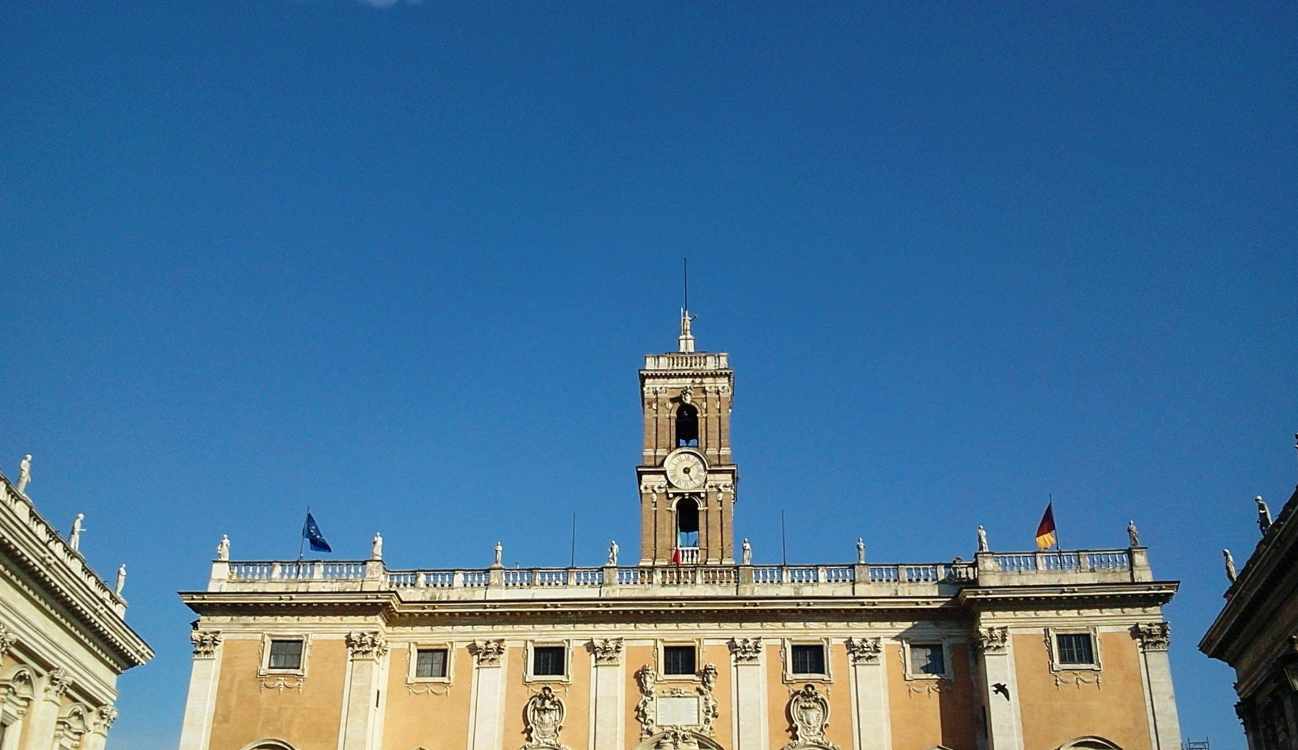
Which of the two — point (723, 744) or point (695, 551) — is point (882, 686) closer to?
point (723, 744)

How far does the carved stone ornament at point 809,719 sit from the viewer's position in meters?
43.0

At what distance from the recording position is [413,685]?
44.9 meters

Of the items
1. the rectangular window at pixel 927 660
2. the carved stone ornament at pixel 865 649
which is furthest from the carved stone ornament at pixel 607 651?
the rectangular window at pixel 927 660

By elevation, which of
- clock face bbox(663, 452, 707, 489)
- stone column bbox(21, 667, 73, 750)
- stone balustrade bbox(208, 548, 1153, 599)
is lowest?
→ stone column bbox(21, 667, 73, 750)

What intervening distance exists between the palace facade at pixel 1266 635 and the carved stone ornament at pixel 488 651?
2200 cm

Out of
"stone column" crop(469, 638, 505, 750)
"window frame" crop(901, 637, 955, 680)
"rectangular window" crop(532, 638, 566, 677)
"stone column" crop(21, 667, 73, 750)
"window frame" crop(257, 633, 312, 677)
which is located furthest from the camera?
"rectangular window" crop(532, 638, 566, 677)

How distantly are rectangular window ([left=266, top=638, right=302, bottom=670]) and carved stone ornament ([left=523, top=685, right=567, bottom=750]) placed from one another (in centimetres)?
776

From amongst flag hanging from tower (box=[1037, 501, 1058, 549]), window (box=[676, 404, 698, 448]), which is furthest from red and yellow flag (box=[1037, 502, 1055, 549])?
window (box=[676, 404, 698, 448])

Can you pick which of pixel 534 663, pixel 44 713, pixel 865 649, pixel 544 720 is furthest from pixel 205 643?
pixel 865 649

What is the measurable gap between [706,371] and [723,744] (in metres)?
16.9

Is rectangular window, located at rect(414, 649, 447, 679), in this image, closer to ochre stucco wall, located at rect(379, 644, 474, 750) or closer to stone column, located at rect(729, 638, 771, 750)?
ochre stucco wall, located at rect(379, 644, 474, 750)

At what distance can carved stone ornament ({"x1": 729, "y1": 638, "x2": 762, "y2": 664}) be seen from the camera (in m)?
44.6

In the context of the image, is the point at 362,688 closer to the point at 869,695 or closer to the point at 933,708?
the point at 869,695

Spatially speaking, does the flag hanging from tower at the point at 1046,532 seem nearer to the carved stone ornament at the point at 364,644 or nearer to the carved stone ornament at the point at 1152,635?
the carved stone ornament at the point at 1152,635
